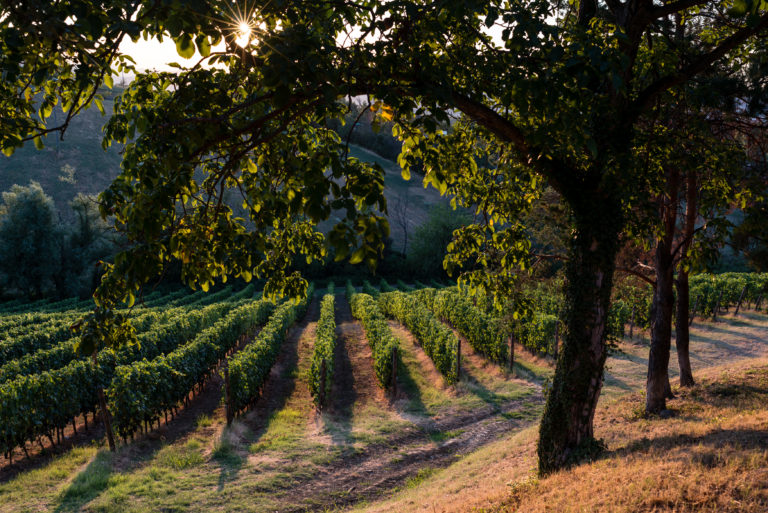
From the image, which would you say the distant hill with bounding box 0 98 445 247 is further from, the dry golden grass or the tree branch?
the dry golden grass

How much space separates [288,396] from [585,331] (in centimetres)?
1122

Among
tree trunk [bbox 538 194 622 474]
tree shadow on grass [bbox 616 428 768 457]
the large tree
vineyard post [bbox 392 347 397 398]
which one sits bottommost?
vineyard post [bbox 392 347 397 398]

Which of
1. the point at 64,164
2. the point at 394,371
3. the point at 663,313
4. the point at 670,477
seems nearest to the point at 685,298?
the point at 663,313

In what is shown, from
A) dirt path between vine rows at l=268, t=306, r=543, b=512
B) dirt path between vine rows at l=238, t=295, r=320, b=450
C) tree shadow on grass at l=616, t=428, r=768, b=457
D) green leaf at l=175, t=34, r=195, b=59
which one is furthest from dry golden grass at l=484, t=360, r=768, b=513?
dirt path between vine rows at l=238, t=295, r=320, b=450

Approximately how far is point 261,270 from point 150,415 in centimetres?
827

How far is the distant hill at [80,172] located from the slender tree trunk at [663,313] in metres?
64.3

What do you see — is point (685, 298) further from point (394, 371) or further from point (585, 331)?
point (394, 371)

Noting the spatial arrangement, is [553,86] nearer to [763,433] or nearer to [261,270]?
[261,270]

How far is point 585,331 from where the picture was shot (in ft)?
19.1

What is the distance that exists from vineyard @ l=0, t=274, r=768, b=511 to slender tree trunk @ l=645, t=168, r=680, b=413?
0.83 m

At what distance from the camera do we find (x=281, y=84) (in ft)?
9.82

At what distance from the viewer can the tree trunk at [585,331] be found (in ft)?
19.0

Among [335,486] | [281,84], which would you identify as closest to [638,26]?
[281,84]

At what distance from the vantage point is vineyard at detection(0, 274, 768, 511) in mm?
9789
